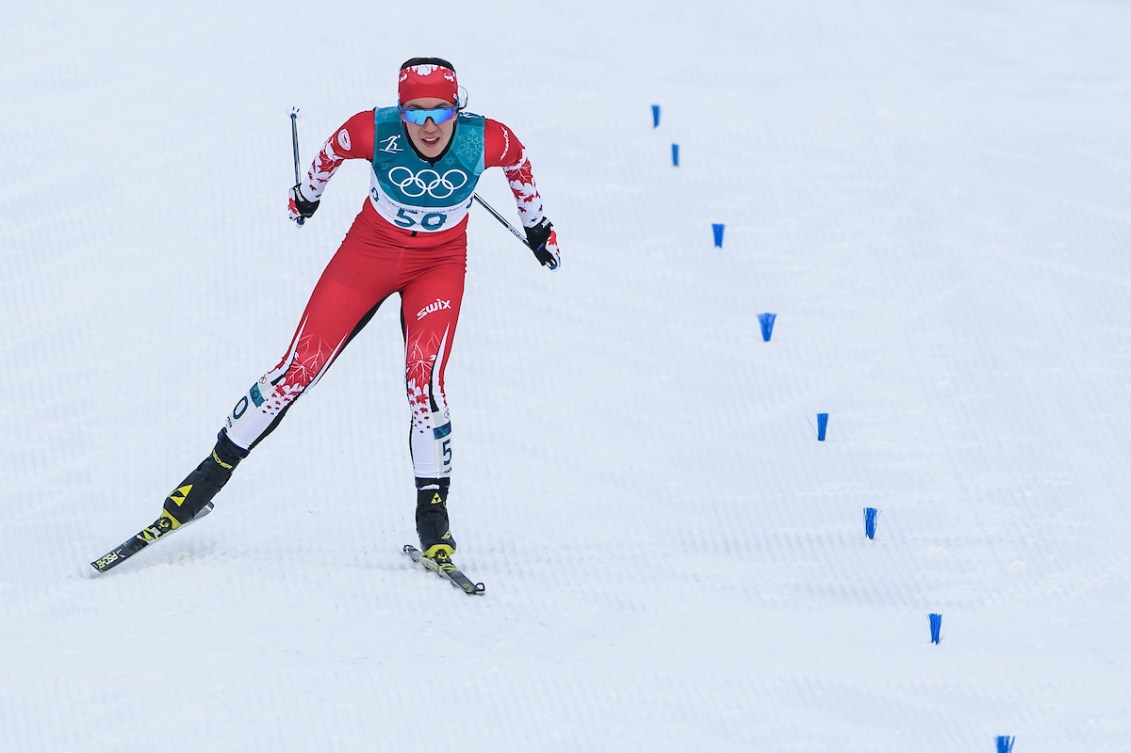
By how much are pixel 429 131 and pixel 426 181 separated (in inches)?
8.0

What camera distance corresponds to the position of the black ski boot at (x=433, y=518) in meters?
5.54

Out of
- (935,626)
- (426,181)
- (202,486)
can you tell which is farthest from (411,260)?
(935,626)

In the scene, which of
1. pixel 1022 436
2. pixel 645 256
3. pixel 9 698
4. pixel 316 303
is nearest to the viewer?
pixel 9 698


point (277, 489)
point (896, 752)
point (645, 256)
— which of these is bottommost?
point (896, 752)

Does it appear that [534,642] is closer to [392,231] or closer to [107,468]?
[392,231]

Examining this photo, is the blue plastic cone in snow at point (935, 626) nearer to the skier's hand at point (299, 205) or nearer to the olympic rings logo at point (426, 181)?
the olympic rings logo at point (426, 181)

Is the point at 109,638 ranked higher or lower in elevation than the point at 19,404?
lower

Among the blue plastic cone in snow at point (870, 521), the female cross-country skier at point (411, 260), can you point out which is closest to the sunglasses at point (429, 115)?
the female cross-country skier at point (411, 260)

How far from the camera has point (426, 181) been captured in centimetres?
524

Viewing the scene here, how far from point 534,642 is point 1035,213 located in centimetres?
428

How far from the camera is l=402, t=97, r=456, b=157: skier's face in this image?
5.09 metres

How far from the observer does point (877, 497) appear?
623cm

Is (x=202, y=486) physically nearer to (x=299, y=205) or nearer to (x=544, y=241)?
(x=299, y=205)

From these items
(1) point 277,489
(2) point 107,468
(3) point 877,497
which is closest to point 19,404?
(2) point 107,468
